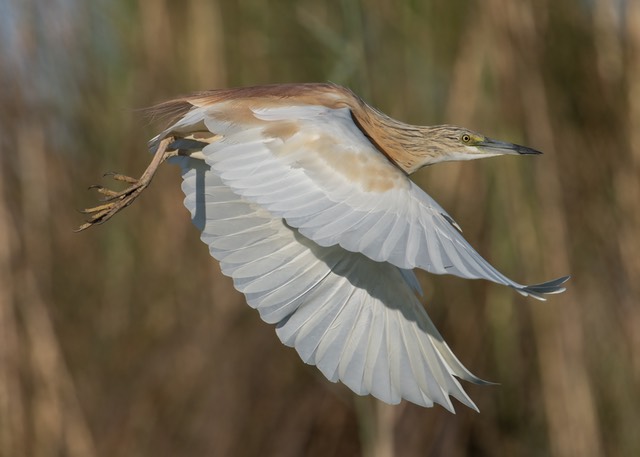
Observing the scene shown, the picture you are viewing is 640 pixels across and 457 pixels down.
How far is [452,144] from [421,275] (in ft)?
4.51

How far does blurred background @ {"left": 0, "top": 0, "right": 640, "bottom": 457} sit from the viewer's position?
4652 mm

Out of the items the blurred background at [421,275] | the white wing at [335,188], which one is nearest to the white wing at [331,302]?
the white wing at [335,188]

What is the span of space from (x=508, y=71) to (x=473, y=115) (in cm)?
34

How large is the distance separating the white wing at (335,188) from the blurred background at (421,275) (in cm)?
152

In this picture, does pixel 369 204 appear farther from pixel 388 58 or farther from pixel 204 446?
pixel 388 58

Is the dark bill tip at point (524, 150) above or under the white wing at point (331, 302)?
above

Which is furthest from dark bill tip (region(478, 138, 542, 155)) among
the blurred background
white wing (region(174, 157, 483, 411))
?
the blurred background

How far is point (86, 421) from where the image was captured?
4.79 metres

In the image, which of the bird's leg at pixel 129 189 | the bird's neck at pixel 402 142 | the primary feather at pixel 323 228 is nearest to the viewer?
the primary feather at pixel 323 228

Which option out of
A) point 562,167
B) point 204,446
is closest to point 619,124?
point 562,167

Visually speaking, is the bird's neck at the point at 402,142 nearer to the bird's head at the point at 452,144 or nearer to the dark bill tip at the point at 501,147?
the bird's head at the point at 452,144

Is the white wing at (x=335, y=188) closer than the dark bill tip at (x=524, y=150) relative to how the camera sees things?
Yes

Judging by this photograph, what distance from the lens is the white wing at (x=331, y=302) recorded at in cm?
316

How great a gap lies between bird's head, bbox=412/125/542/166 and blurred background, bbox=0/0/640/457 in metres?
0.87
